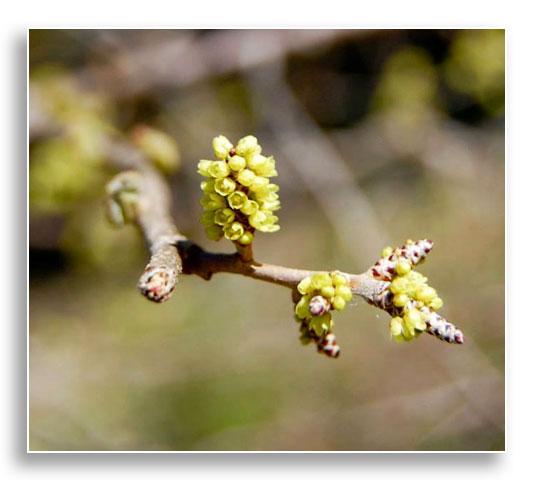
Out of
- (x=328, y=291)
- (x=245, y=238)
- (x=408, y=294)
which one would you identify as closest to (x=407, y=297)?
(x=408, y=294)

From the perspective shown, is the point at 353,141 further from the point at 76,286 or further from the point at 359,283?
the point at 359,283

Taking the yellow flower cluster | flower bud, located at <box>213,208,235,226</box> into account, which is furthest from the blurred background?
the yellow flower cluster

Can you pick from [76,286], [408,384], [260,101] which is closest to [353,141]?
[260,101]

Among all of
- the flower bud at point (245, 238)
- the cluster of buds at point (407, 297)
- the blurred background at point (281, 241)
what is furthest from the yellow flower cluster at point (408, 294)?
the blurred background at point (281, 241)

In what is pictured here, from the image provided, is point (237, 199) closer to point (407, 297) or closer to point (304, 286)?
point (304, 286)

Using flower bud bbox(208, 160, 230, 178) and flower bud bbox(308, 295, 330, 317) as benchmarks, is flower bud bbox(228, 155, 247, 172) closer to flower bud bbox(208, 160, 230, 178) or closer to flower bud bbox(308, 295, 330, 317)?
flower bud bbox(208, 160, 230, 178)
